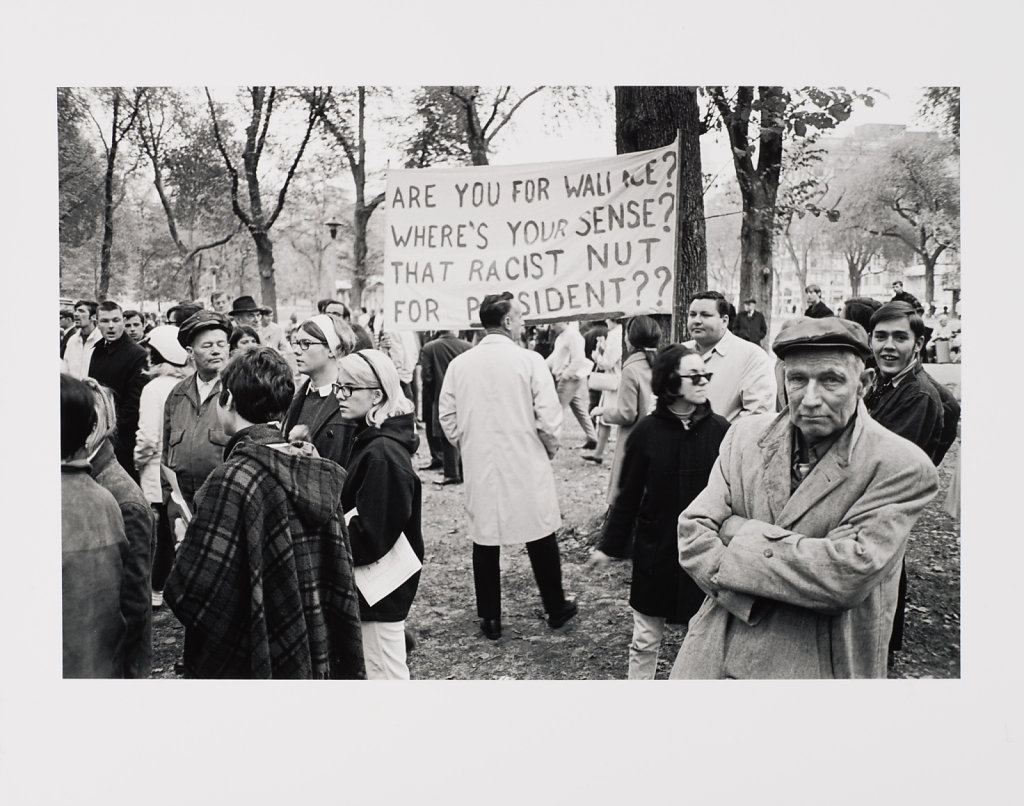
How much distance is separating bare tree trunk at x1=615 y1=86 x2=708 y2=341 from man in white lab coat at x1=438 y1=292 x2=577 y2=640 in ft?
2.78

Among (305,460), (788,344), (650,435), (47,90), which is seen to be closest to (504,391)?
(650,435)

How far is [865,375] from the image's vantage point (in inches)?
110

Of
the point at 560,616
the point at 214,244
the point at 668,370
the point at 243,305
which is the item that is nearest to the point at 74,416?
the point at 668,370

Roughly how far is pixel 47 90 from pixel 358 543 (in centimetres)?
233

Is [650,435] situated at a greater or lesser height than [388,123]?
lesser

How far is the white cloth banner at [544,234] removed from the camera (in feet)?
14.3

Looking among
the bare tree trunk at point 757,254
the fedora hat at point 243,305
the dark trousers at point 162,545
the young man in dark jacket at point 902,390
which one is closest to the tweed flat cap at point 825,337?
the young man in dark jacket at point 902,390

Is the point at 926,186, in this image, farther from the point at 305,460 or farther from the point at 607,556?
the point at 305,460

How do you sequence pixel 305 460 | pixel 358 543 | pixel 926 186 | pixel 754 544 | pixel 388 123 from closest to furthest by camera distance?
pixel 754 544
pixel 305 460
pixel 358 543
pixel 926 186
pixel 388 123

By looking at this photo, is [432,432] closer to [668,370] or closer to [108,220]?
[108,220]

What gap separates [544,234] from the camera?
4387 mm

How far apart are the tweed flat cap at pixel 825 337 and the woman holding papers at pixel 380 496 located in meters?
1.51

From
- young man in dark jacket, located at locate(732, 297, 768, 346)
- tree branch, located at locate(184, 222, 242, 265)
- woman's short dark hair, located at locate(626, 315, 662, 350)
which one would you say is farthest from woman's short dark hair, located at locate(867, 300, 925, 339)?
tree branch, located at locate(184, 222, 242, 265)

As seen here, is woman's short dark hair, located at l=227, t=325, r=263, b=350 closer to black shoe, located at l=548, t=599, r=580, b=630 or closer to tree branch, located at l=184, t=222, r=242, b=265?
tree branch, located at l=184, t=222, r=242, b=265
